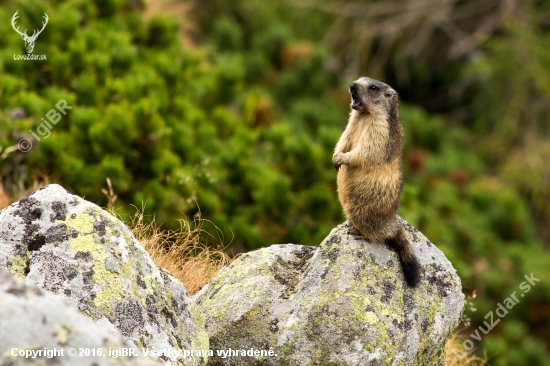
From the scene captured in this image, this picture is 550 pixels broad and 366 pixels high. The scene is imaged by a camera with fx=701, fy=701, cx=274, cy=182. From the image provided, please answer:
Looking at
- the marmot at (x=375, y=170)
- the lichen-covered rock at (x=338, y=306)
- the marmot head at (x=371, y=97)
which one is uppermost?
the marmot head at (x=371, y=97)

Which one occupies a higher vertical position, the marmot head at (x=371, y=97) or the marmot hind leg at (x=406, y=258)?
the marmot head at (x=371, y=97)

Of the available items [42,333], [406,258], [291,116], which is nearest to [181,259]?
[406,258]

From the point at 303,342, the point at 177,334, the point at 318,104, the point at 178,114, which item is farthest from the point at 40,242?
the point at 318,104

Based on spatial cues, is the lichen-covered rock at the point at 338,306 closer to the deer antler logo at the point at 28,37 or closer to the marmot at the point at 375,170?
the marmot at the point at 375,170

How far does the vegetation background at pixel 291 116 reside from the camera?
31.2 ft

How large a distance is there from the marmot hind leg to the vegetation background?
8.00ft

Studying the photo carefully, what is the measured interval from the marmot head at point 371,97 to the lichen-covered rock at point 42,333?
338 cm

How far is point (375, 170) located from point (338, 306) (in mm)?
1243

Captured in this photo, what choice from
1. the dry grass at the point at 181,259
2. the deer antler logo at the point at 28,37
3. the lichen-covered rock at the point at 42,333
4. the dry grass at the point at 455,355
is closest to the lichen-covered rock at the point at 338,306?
the dry grass at the point at 181,259

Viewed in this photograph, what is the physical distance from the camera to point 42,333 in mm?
3174

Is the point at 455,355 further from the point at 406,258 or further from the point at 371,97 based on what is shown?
the point at 371,97

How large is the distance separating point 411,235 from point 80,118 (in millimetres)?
5482

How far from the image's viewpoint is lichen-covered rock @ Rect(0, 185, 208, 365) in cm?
437

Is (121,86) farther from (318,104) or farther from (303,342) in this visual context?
(318,104)
